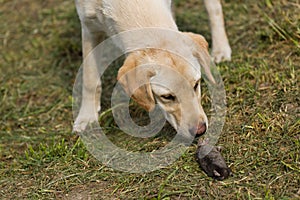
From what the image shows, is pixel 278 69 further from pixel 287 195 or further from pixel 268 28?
pixel 287 195

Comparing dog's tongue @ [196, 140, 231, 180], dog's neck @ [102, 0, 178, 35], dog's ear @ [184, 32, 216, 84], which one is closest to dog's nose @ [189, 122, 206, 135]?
dog's tongue @ [196, 140, 231, 180]

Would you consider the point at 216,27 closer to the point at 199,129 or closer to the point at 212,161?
the point at 199,129

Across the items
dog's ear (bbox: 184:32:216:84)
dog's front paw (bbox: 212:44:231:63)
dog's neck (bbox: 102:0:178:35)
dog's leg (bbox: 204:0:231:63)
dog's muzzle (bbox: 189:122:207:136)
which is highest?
dog's neck (bbox: 102:0:178:35)

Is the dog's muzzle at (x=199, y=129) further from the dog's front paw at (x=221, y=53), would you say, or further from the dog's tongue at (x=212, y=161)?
the dog's front paw at (x=221, y=53)

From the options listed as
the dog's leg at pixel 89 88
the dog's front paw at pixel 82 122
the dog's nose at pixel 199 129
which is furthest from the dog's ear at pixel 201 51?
the dog's front paw at pixel 82 122

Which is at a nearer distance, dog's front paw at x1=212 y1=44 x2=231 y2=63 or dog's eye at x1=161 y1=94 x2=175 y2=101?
dog's eye at x1=161 y1=94 x2=175 y2=101

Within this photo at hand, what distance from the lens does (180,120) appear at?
A: 450 centimetres

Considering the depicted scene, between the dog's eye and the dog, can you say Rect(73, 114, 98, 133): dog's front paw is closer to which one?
the dog

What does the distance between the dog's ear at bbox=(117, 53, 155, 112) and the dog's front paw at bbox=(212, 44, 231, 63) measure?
1.69 m

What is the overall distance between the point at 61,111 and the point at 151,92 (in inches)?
65.5

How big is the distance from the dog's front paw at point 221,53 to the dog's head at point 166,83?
1488mm

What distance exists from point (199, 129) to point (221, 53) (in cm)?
172

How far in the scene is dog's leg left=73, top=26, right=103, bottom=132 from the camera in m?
5.39

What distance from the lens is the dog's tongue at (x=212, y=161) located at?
4.30 meters
